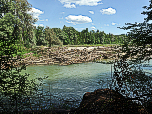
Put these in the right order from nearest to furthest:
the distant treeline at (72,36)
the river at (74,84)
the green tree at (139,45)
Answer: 1. the green tree at (139,45)
2. the river at (74,84)
3. the distant treeline at (72,36)

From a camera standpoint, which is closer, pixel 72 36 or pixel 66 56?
pixel 66 56

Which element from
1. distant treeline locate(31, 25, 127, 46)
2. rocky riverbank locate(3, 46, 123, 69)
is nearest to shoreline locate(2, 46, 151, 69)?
rocky riverbank locate(3, 46, 123, 69)

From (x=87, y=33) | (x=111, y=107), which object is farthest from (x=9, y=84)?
(x=87, y=33)

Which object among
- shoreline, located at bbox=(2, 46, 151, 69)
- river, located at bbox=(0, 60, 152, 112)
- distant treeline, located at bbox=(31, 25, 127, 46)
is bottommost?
river, located at bbox=(0, 60, 152, 112)

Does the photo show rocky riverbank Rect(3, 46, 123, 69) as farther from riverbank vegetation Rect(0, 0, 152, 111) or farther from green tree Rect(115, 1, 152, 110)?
green tree Rect(115, 1, 152, 110)

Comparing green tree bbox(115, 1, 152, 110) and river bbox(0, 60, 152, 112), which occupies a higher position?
green tree bbox(115, 1, 152, 110)

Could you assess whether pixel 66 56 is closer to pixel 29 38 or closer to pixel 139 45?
pixel 29 38

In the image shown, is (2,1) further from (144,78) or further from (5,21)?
(144,78)

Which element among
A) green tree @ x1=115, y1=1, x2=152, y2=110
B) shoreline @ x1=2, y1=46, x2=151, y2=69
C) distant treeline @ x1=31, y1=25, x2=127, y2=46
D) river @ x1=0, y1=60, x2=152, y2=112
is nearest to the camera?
green tree @ x1=115, y1=1, x2=152, y2=110

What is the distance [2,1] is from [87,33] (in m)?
38.2

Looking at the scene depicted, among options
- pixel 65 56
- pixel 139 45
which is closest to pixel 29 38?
pixel 65 56

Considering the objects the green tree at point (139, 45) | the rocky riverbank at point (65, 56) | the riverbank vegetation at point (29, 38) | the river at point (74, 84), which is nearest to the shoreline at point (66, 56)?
the rocky riverbank at point (65, 56)

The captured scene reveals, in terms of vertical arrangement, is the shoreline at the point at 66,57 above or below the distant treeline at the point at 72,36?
below

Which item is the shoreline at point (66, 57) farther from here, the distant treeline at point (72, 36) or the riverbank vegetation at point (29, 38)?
the distant treeline at point (72, 36)
